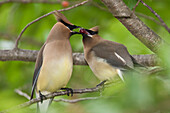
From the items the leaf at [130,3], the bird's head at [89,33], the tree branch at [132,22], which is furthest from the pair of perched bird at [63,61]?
the leaf at [130,3]

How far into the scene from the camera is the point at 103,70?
2623 mm

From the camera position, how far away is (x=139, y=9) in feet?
10.4

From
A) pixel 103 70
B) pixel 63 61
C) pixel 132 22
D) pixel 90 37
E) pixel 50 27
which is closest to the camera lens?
pixel 132 22

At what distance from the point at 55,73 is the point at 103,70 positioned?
45cm

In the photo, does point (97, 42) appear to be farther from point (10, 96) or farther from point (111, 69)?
point (10, 96)

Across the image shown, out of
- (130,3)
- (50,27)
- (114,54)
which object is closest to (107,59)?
(114,54)

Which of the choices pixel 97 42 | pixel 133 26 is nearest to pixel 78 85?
pixel 97 42

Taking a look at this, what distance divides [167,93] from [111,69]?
1967mm

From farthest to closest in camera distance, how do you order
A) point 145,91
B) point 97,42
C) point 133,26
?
point 97,42
point 133,26
point 145,91

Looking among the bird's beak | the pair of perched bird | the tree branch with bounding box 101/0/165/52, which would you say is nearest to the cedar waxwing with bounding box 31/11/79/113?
the pair of perched bird

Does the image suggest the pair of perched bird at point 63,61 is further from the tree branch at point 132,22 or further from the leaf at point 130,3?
the leaf at point 130,3

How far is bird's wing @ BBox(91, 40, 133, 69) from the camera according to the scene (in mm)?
2503

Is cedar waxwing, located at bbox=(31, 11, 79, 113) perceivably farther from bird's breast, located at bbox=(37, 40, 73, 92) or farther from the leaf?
the leaf

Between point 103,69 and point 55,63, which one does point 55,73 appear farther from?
point 103,69
